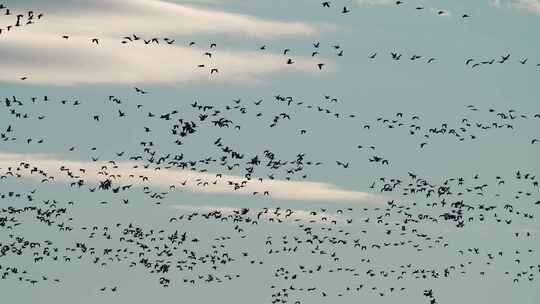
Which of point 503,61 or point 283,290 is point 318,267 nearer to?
point 283,290

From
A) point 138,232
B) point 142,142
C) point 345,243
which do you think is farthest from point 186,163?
point 345,243

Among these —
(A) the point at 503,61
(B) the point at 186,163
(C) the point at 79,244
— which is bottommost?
(C) the point at 79,244

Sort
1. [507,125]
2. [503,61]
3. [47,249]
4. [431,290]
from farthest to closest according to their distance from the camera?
[431,290] → [47,249] → [507,125] → [503,61]

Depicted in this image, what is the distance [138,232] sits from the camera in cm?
10925

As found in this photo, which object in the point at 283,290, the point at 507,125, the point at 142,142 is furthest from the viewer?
the point at 283,290

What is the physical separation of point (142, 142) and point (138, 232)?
1073 centimetres

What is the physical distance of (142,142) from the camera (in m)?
101

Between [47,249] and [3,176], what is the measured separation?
8.54m

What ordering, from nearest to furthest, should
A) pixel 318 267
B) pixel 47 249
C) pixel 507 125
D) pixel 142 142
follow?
1. pixel 507 125
2. pixel 142 142
3. pixel 47 249
4. pixel 318 267

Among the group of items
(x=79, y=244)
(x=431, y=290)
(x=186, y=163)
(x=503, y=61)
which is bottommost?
(x=431, y=290)

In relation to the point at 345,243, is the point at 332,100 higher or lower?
higher

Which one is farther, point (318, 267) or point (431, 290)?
point (431, 290)

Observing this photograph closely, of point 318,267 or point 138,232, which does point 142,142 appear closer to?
point 138,232


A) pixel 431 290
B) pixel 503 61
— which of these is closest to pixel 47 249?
pixel 503 61
